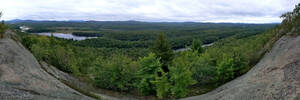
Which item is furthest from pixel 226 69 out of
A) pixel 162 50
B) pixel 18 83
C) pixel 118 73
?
pixel 18 83

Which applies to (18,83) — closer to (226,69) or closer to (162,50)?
(162,50)

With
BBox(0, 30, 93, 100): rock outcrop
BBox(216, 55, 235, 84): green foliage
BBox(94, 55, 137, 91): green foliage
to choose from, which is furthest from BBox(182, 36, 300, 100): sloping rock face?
BBox(94, 55, 137, 91): green foliage

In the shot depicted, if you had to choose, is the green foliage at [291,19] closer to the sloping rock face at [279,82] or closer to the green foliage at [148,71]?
the sloping rock face at [279,82]

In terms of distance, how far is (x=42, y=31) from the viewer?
196m

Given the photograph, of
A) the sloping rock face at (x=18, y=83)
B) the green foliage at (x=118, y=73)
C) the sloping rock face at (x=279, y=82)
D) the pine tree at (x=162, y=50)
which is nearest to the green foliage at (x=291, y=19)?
the sloping rock face at (x=279, y=82)

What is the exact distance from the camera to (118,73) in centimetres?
2694

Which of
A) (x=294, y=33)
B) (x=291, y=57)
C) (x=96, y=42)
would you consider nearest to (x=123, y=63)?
(x=291, y=57)

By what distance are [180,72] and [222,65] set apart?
8672mm

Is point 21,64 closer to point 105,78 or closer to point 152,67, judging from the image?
point 105,78

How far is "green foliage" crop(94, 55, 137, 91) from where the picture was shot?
26.8 metres

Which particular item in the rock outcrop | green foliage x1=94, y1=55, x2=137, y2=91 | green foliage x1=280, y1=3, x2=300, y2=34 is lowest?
green foliage x1=94, y1=55, x2=137, y2=91

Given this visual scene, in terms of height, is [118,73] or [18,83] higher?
[18,83]

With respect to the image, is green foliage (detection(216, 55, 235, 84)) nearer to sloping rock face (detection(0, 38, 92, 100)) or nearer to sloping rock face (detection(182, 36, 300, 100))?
sloping rock face (detection(182, 36, 300, 100))

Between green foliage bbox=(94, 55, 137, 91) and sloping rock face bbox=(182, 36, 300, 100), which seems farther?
green foliage bbox=(94, 55, 137, 91)
